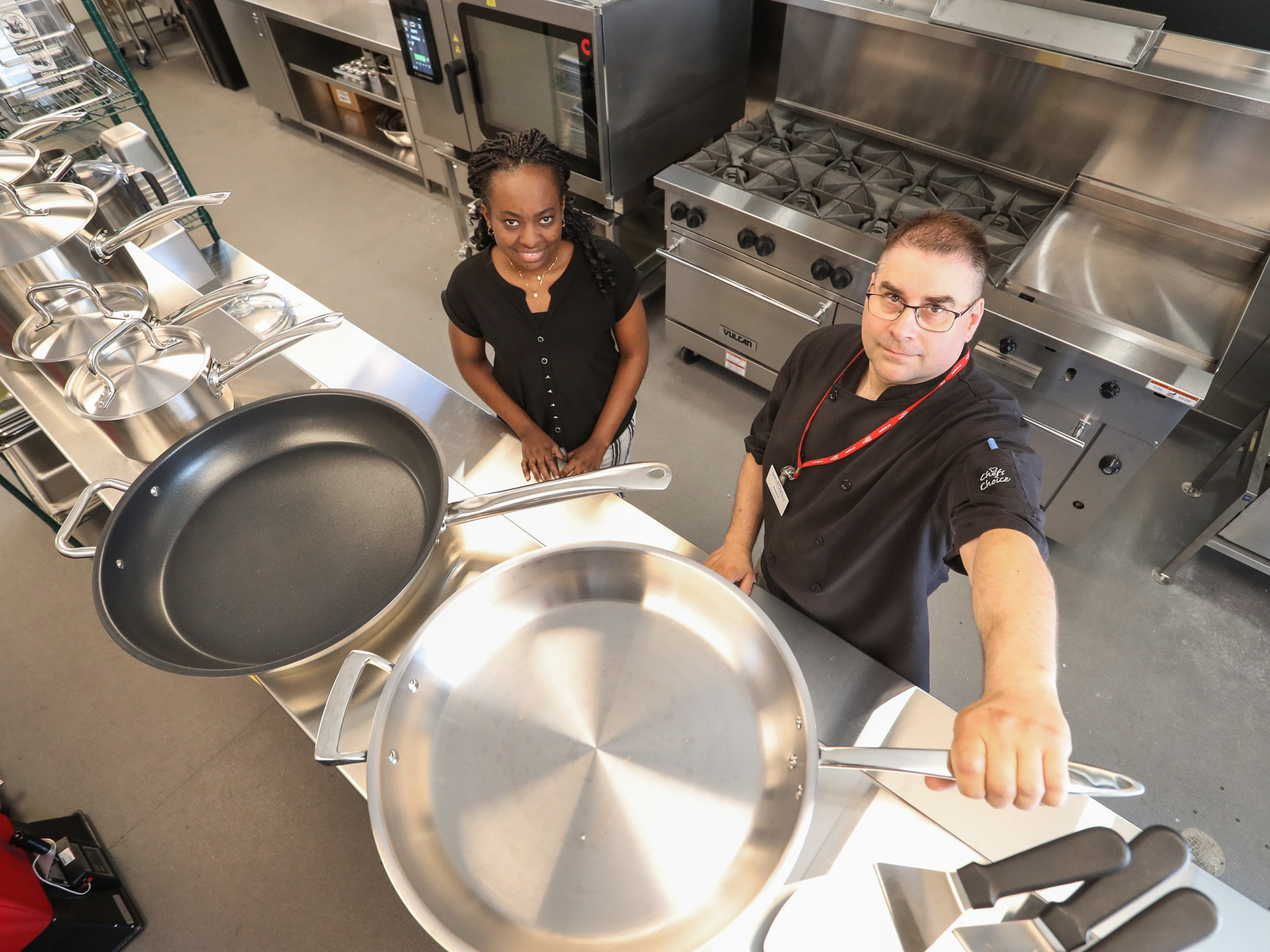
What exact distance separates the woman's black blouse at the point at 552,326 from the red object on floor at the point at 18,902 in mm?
1312

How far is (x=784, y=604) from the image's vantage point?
2.91 ft

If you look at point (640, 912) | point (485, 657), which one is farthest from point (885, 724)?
point (485, 657)

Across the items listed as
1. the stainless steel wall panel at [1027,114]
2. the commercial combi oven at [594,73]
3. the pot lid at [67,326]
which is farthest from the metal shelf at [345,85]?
the pot lid at [67,326]

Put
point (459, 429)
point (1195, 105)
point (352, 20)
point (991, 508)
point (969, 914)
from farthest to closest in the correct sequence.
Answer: point (352, 20), point (1195, 105), point (459, 429), point (991, 508), point (969, 914)

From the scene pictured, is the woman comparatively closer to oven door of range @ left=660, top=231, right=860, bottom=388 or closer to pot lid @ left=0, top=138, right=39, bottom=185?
pot lid @ left=0, top=138, right=39, bottom=185

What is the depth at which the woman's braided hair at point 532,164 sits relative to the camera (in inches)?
42.1

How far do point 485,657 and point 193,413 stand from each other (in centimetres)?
58

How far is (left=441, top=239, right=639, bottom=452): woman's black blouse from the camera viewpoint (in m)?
1.21

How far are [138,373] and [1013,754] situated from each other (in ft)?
3.66

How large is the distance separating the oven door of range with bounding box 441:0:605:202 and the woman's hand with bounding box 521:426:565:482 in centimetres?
131

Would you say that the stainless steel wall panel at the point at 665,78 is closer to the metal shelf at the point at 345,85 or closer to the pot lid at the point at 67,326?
the pot lid at the point at 67,326

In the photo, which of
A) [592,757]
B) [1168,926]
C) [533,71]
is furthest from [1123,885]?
[533,71]

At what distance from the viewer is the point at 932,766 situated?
0.57m

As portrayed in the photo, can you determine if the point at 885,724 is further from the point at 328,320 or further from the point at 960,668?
the point at 960,668
